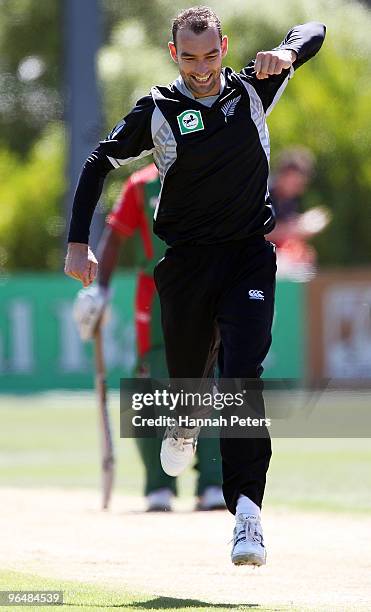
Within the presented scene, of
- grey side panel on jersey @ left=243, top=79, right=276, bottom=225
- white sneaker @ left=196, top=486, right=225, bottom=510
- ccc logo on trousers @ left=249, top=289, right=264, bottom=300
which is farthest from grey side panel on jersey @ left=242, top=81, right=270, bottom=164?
white sneaker @ left=196, top=486, right=225, bottom=510

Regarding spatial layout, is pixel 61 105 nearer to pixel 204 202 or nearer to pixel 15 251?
pixel 15 251

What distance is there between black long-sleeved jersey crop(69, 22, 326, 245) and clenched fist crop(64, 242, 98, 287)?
1.5 inches

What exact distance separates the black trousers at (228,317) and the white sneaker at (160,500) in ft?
8.44

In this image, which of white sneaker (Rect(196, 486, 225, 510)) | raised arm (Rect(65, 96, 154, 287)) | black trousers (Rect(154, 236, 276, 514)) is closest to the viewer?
black trousers (Rect(154, 236, 276, 514))

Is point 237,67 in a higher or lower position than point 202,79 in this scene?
higher

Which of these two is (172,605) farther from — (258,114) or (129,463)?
(129,463)

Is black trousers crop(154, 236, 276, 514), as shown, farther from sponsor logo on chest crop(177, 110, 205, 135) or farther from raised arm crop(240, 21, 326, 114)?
raised arm crop(240, 21, 326, 114)

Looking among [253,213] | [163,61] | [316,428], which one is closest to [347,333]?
[316,428]

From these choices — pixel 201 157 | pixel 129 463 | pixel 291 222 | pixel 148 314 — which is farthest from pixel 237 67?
pixel 201 157

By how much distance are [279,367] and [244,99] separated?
1244cm

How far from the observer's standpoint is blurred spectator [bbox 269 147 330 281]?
16.3m

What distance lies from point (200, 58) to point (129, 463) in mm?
6468

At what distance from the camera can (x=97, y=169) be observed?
651cm

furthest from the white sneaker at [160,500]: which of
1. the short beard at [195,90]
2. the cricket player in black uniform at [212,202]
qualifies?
the short beard at [195,90]
